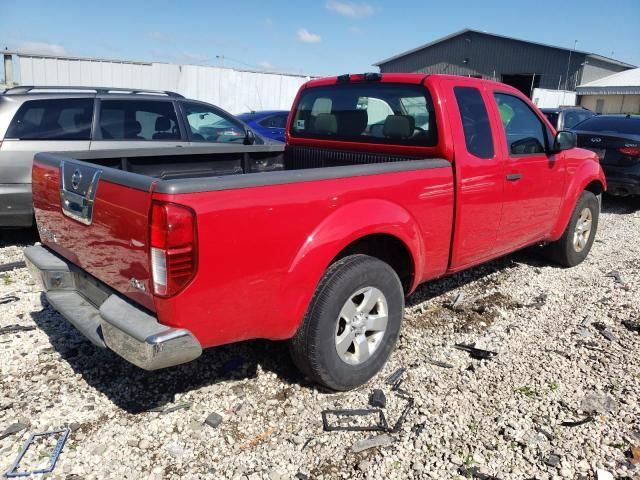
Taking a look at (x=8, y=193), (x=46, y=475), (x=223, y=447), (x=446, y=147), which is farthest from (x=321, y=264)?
(x=8, y=193)

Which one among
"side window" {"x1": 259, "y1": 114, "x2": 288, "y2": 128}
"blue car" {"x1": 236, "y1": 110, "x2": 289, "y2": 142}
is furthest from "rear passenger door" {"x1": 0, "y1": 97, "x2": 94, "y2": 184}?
"side window" {"x1": 259, "y1": 114, "x2": 288, "y2": 128}

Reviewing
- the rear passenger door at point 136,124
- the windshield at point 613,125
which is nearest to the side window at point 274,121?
the rear passenger door at point 136,124

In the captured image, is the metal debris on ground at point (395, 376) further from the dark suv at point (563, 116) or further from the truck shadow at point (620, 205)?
the dark suv at point (563, 116)

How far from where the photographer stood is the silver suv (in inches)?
212

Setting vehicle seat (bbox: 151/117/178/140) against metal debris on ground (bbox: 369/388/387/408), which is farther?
vehicle seat (bbox: 151/117/178/140)

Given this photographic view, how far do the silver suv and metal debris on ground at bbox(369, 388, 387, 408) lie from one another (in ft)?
14.2

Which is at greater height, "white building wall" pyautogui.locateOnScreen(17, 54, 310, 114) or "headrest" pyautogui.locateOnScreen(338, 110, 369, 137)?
"white building wall" pyautogui.locateOnScreen(17, 54, 310, 114)

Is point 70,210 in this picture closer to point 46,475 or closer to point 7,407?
point 7,407

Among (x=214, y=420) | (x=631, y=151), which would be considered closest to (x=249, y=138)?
(x=214, y=420)

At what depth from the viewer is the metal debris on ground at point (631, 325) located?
13.7 feet

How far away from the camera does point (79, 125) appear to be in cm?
582

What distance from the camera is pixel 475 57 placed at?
129ft

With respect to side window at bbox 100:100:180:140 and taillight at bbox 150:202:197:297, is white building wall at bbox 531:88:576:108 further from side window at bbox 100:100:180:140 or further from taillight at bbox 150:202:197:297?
taillight at bbox 150:202:197:297

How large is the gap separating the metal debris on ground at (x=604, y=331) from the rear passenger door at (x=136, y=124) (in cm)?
496
